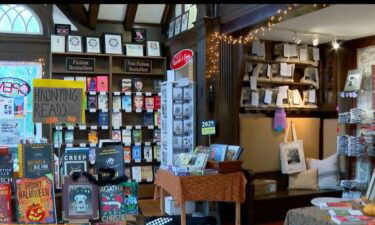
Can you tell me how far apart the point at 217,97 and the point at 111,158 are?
3195mm

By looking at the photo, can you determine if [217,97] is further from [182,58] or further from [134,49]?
[134,49]

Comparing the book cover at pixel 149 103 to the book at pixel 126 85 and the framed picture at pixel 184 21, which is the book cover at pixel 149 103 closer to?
the book at pixel 126 85

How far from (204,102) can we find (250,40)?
1017 millimetres

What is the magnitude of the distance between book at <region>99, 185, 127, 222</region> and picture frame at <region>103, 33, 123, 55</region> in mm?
4826

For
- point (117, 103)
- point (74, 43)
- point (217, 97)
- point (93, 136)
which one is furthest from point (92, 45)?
point (217, 97)

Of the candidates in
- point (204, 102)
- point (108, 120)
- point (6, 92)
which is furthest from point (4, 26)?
point (204, 102)

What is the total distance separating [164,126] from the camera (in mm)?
5824

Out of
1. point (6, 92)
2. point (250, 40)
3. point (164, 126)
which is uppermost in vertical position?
point (250, 40)

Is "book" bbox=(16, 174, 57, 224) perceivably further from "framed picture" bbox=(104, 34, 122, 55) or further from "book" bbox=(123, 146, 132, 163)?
"framed picture" bbox=(104, 34, 122, 55)

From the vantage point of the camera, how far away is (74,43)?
6430mm

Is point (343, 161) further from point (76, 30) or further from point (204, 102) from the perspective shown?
point (76, 30)

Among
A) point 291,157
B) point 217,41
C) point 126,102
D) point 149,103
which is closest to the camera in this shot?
point 217,41

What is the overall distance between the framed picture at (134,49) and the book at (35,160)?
4.75m

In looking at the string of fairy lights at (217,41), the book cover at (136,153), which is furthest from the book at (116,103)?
the string of fairy lights at (217,41)
